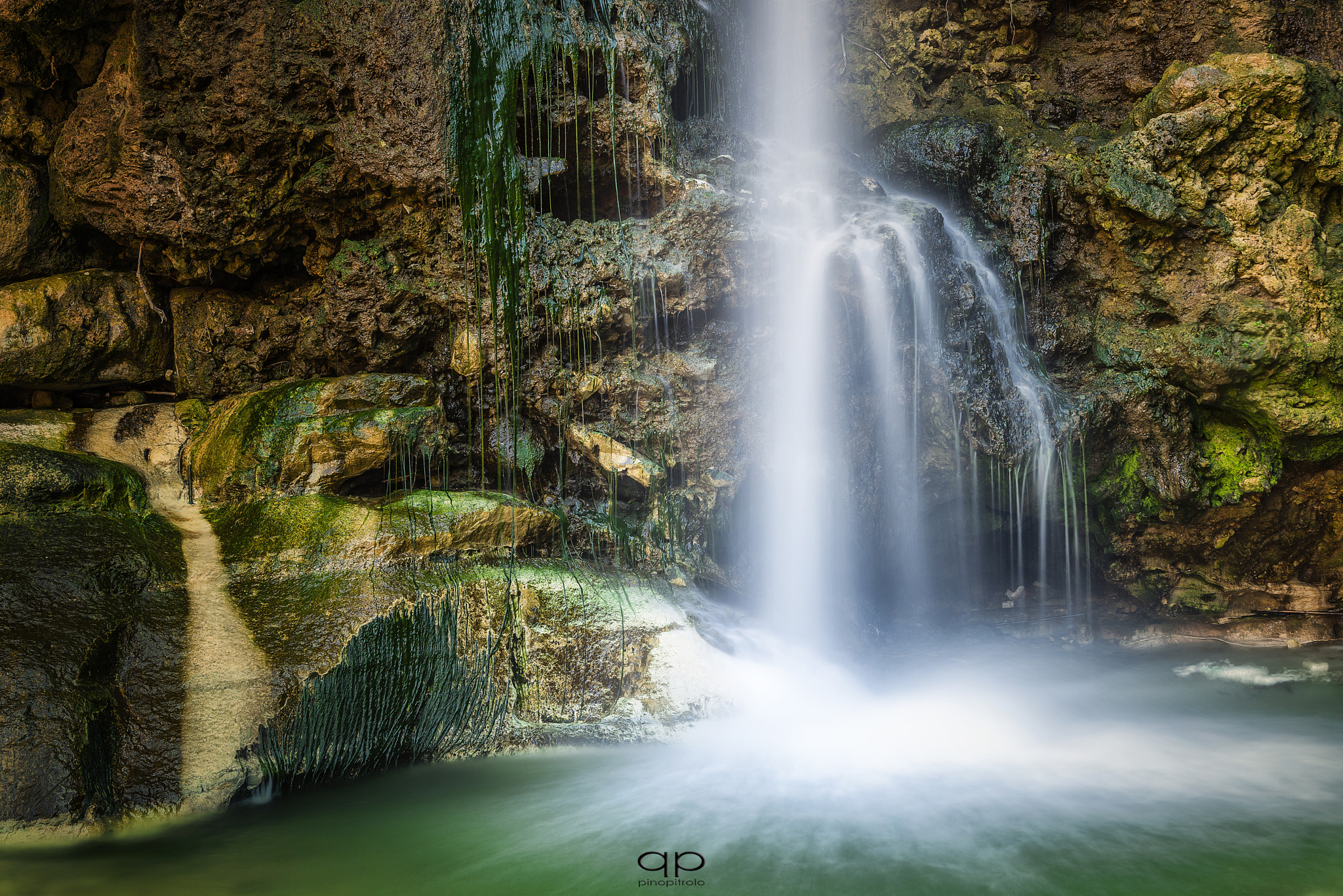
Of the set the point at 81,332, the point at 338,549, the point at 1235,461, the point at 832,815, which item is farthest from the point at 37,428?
the point at 1235,461

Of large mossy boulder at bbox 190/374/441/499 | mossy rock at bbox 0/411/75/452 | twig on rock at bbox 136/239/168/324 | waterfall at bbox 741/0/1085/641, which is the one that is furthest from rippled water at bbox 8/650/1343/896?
twig on rock at bbox 136/239/168/324

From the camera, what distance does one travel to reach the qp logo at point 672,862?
11.9 ft

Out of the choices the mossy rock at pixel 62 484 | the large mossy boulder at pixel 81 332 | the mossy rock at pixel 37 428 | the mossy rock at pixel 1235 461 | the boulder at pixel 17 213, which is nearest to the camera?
the mossy rock at pixel 62 484

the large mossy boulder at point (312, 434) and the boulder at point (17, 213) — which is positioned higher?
the boulder at point (17, 213)

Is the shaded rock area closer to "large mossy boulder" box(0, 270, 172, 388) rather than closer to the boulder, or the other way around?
"large mossy boulder" box(0, 270, 172, 388)

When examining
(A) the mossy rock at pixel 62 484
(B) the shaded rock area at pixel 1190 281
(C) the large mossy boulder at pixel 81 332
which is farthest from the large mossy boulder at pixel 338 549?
(B) the shaded rock area at pixel 1190 281

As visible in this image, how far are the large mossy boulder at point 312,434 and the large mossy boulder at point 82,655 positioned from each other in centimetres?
94

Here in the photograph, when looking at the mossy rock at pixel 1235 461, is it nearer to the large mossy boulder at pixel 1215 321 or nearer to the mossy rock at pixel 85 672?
the large mossy boulder at pixel 1215 321

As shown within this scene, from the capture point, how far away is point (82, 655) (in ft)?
12.7

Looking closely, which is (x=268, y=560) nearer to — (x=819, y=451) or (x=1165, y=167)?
(x=819, y=451)

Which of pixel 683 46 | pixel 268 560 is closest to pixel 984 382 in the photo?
pixel 683 46

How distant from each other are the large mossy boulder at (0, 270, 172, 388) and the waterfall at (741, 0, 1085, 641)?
17.3 ft

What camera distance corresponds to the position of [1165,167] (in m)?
6.36

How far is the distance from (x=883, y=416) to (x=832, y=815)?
3.47 meters
